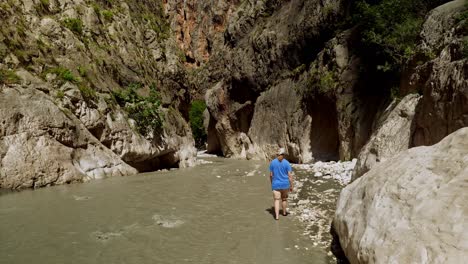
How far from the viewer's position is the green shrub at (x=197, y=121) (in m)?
59.2

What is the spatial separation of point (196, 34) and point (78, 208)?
6356cm

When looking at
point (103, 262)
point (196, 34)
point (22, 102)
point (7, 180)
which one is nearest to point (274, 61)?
point (22, 102)

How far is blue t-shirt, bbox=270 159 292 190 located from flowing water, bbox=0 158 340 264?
2.75 feet

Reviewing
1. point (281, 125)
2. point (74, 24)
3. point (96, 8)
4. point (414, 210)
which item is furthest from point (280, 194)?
point (96, 8)

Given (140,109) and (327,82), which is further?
(327,82)

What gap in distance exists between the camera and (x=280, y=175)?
30.1ft

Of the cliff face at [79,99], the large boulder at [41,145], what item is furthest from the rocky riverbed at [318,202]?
the cliff face at [79,99]

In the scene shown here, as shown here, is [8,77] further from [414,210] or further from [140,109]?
[414,210]

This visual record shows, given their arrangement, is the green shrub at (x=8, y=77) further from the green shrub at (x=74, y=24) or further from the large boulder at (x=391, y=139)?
the large boulder at (x=391, y=139)

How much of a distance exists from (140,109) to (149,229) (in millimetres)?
15974

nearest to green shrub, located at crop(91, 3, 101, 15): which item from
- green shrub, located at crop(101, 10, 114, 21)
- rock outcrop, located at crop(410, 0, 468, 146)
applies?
green shrub, located at crop(101, 10, 114, 21)

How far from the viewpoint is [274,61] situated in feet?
108

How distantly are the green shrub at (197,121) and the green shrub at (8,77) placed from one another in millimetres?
42496

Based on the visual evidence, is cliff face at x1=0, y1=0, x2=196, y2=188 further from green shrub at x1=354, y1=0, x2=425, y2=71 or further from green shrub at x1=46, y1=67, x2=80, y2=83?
green shrub at x1=354, y1=0, x2=425, y2=71
